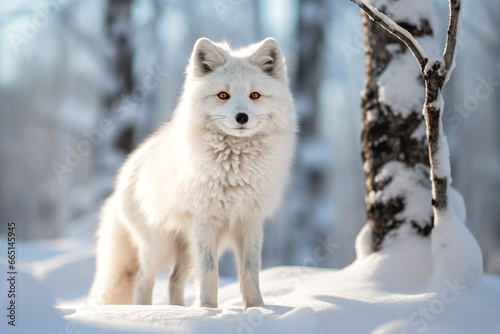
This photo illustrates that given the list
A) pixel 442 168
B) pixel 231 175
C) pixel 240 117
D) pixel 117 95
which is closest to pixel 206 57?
pixel 240 117

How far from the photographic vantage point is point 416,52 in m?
2.85

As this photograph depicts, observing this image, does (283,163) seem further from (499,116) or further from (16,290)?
(499,116)

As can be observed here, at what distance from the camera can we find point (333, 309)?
8.51ft

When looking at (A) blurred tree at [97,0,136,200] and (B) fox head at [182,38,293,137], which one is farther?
(A) blurred tree at [97,0,136,200]

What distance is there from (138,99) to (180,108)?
531 cm

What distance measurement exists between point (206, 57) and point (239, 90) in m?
0.48

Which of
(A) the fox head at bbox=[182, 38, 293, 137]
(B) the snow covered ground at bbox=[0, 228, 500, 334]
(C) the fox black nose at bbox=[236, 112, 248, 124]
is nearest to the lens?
(B) the snow covered ground at bbox=[0, 228, 500, 334]

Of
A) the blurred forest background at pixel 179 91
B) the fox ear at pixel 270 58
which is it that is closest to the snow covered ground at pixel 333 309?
the fox ear at pixel 270 58

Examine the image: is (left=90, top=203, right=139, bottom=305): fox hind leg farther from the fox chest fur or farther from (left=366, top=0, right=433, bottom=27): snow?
(left=366, top=0, right=433, bottom=27): snow

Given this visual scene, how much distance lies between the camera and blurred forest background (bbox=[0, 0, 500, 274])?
8.45 metres

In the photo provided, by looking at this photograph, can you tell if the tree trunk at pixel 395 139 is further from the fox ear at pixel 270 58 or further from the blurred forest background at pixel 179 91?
the blurred forest background at pixel 179 91

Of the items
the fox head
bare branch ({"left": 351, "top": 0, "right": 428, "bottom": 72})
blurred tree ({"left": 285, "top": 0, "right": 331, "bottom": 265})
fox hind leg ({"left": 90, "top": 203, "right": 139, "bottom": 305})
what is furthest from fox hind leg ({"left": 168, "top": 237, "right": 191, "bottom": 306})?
blurred tree ({"left": 285, "top": 0, "right": 331, "bottom": 265})

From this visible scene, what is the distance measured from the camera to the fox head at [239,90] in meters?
2.98

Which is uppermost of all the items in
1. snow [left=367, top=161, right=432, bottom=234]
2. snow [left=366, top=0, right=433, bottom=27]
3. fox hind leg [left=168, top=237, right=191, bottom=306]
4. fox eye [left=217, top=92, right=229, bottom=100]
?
snow [left=366, top=0, right=433, bottom=27]
